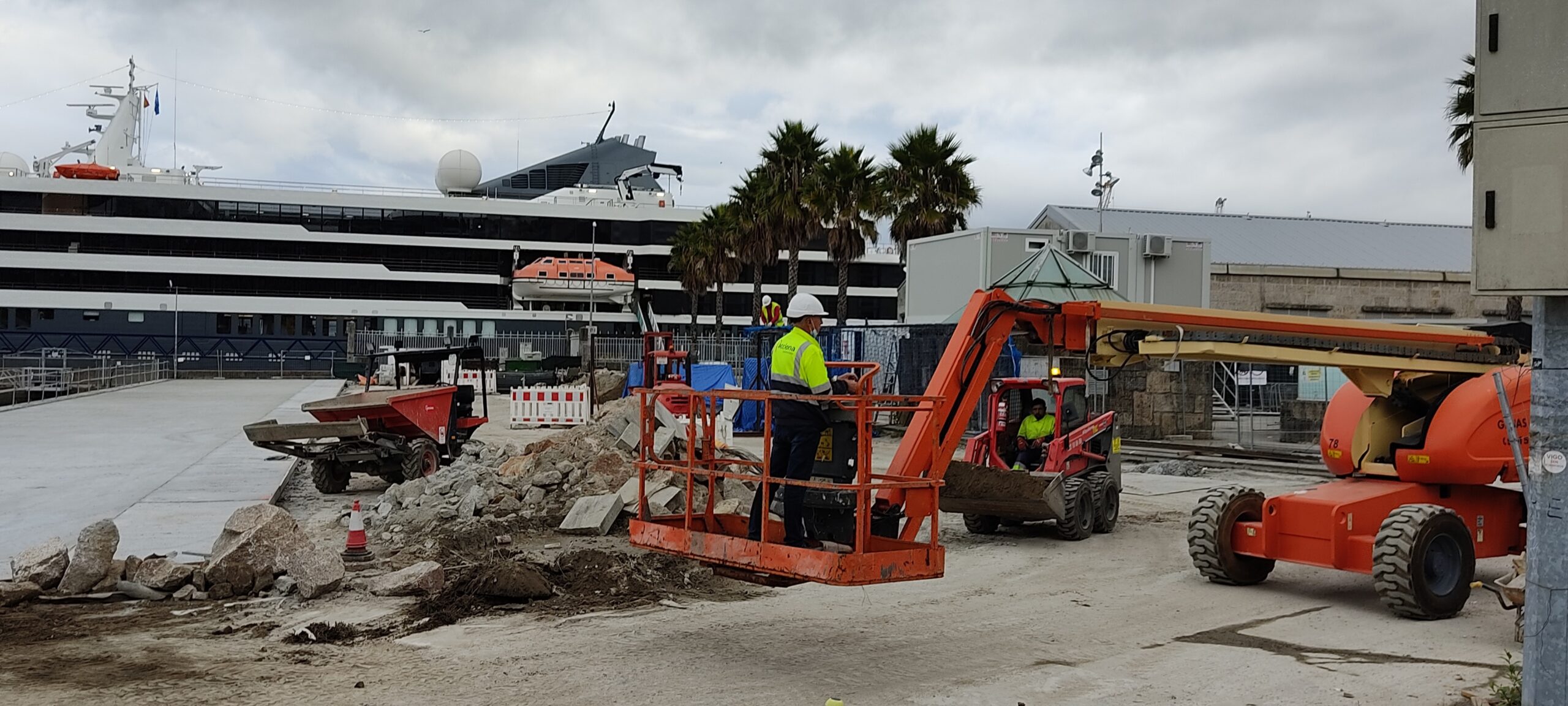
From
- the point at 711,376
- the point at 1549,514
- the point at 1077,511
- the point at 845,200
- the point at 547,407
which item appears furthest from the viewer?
the point at 845,200

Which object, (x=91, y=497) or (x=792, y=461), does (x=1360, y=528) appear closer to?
(x=792, y=461)

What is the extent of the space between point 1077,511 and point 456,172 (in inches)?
2812

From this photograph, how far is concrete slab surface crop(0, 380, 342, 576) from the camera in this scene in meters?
12.9

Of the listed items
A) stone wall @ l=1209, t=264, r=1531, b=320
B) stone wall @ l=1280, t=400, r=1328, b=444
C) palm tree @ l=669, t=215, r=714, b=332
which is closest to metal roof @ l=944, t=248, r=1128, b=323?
stone wall @ l=1280, t=400, r=1328, b=444

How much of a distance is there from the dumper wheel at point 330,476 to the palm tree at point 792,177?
81.8 feet

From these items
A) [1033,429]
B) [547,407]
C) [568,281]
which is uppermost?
[568,281]

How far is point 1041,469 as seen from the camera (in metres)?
13.7

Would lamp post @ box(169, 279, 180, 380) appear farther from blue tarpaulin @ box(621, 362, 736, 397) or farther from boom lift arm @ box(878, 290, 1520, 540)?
boom lift arm @ box(878, 290, 1520, 540)

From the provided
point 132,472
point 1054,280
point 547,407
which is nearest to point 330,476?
point 132,472

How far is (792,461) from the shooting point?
769cm

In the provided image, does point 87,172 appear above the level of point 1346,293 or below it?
above

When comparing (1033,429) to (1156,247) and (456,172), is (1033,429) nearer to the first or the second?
(1156,247)

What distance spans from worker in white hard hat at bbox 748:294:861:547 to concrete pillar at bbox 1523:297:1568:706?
3572 mm

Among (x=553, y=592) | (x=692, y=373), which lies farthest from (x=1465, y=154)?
(x=553, y=592)
